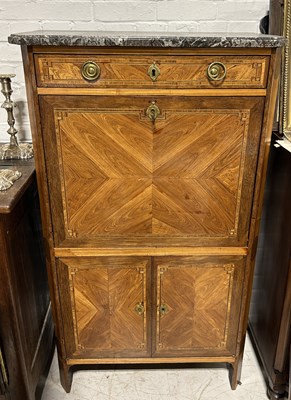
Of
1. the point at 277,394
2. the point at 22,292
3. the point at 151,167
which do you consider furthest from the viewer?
the point at 277,394

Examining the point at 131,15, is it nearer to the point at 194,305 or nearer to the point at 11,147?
the point at 11,147

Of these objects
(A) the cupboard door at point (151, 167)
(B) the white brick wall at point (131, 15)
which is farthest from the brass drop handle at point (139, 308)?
(B) the white brick wall at point (131, 15)

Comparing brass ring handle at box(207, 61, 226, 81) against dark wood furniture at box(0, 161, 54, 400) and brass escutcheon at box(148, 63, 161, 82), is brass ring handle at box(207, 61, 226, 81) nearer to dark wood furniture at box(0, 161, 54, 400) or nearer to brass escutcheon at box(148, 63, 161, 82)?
Result: brass escutcheon at box(148, 63, 161, 82)

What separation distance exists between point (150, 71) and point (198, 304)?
0.77 metres

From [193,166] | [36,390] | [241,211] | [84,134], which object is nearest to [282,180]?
Result: [241,211]

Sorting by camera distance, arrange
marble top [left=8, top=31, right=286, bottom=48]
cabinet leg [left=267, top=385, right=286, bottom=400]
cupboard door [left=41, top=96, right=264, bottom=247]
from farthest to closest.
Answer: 1. cabinet leg [left=267, top=385, right=286, bottom=400]
2. cupboard door [left=41, top=96, right=264, bottom=247]
3. marble top [left=8, top=31, right=286, bottom=48]

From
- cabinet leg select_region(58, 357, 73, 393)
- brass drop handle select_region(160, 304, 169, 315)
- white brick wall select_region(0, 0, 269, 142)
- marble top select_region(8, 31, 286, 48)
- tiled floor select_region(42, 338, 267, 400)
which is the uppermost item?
white brick wall select_region(0, 0, 269, 142)

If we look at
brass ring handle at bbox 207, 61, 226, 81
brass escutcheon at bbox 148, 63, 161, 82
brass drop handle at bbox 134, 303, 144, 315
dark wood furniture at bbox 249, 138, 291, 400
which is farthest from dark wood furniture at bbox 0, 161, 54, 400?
dark wood furniture at bbox 249, 138, 291, 400

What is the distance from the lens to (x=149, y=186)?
119cm

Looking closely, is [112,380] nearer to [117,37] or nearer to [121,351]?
[121,351]

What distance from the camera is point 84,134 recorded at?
1.12 metres

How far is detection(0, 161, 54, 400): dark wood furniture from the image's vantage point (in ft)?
3.78

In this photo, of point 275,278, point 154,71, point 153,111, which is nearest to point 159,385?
point 275,278

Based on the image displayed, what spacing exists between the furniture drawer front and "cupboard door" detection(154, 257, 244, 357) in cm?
55
